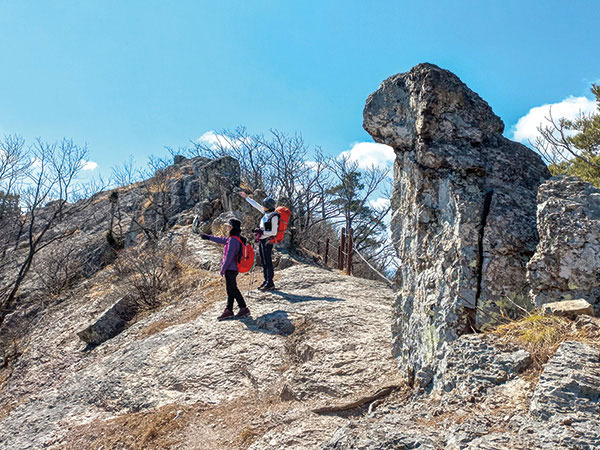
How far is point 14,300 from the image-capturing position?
16000 mm

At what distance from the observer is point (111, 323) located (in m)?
8.71

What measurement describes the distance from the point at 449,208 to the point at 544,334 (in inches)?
56.7

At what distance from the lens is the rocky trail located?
419 centimetres

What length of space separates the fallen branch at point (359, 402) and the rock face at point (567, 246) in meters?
1.64

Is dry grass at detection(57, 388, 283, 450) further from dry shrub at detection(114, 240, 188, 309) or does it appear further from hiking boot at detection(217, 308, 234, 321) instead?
dry shrub at detection(114, 240, 188, 309)

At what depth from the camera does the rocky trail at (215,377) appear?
13.7 feet

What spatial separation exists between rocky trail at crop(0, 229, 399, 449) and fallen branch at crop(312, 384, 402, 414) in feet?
0.07

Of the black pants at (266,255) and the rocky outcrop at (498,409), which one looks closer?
the rocky outcrop at (498,409)

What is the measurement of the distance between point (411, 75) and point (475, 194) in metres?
1.53

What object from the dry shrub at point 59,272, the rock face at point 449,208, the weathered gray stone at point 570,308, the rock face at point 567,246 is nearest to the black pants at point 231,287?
the rock face at point 449,208

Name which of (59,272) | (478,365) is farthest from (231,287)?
(59,272)

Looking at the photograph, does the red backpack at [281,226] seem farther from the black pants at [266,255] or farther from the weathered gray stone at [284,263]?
the weathered gray stone at [284,263]

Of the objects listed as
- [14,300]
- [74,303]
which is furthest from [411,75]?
[14,300]

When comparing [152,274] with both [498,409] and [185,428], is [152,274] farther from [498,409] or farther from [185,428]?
[498,409]
